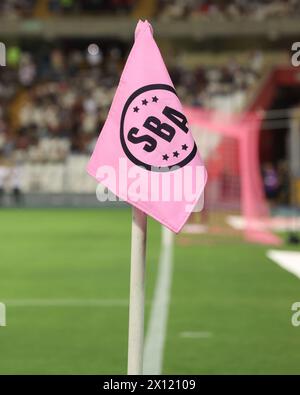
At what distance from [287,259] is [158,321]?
5.61 meters

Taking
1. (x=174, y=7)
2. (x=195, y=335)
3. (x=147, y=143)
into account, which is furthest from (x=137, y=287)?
(x=174, y=7)

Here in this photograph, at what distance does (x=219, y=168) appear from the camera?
19.4m

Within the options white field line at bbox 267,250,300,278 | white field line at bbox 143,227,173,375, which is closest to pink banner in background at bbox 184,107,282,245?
white field line at bbox 267,250,300,278

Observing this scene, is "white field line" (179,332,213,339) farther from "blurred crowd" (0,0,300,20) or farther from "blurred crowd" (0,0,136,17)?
"blurred crowd" (0,0,136,17)

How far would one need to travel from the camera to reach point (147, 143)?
4398 millimetres

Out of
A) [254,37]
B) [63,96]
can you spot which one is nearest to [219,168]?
[63,96]

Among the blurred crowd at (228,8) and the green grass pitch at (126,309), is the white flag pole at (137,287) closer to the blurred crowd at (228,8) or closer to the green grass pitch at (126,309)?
the green grass pitch at (126,309)

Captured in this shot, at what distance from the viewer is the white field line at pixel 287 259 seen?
40.9 ft

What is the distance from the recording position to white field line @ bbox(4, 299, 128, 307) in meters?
9.50

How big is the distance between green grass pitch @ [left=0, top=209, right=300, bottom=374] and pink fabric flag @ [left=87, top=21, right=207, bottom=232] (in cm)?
228

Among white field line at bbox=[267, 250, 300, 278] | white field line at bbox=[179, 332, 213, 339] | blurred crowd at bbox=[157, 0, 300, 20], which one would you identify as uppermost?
blurred crowd at bbox=[157, 0, 300, 20]

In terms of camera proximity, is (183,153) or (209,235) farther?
(209,235)
